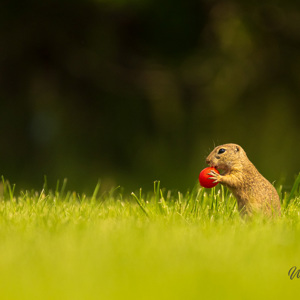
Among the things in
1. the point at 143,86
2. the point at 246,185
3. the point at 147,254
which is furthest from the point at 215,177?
the point at 143,86

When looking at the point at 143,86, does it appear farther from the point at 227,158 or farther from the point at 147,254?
the point at 147,254

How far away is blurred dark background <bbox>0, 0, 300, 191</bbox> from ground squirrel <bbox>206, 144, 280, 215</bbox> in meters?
4.15

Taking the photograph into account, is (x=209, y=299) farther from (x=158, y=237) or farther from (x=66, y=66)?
(x=66, y=66)

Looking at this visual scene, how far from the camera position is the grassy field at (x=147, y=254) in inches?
91.1

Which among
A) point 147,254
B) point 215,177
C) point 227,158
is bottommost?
point 147,254

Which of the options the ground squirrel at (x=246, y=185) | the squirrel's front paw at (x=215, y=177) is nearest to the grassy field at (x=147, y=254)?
the ground squirrel at (x=246, y=185)

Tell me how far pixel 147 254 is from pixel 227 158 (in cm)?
141

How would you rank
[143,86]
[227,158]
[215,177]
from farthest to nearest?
[143,86] → [227,158] → [215,177]

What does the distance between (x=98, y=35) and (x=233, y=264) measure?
7.22 meters

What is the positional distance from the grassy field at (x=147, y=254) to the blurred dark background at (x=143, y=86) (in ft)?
14.6

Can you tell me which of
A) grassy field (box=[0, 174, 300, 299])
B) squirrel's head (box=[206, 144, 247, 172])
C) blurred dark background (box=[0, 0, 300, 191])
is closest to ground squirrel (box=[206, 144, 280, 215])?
squirrel's head (box=[206, 144, 247, 172])

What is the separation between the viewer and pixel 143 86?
9.52 m

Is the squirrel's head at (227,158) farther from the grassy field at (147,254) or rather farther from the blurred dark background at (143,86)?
the blurred dark background at (143,86)

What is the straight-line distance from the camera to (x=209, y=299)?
2225 mm
